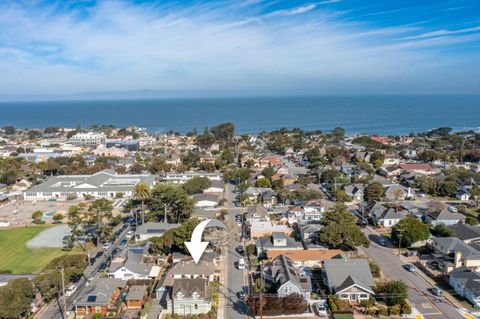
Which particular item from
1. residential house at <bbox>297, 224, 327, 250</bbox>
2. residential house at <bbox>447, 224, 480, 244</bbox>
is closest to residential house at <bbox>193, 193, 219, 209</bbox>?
residential house at <bbox>297, 224, 327, 250</bbox>

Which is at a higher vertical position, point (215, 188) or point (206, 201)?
point (215, 188)

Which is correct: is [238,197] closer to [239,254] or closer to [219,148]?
[239,254]

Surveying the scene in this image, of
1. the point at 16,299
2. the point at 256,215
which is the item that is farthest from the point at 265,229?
the point at 16,299

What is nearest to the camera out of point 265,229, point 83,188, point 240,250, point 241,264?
point 241,264

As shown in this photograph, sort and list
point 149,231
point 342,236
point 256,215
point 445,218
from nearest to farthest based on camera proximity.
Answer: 1. point 342,236
2. point 149,231
3. point 445,218
4. point 256,215

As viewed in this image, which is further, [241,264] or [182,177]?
[182,177]

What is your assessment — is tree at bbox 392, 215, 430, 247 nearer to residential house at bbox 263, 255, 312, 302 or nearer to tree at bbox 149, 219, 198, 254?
residential house at bbox 263, 255, 312, 302

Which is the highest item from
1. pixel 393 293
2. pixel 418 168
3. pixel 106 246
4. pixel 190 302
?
pixel 418 168

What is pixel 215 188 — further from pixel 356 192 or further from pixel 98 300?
pixel 98 300
